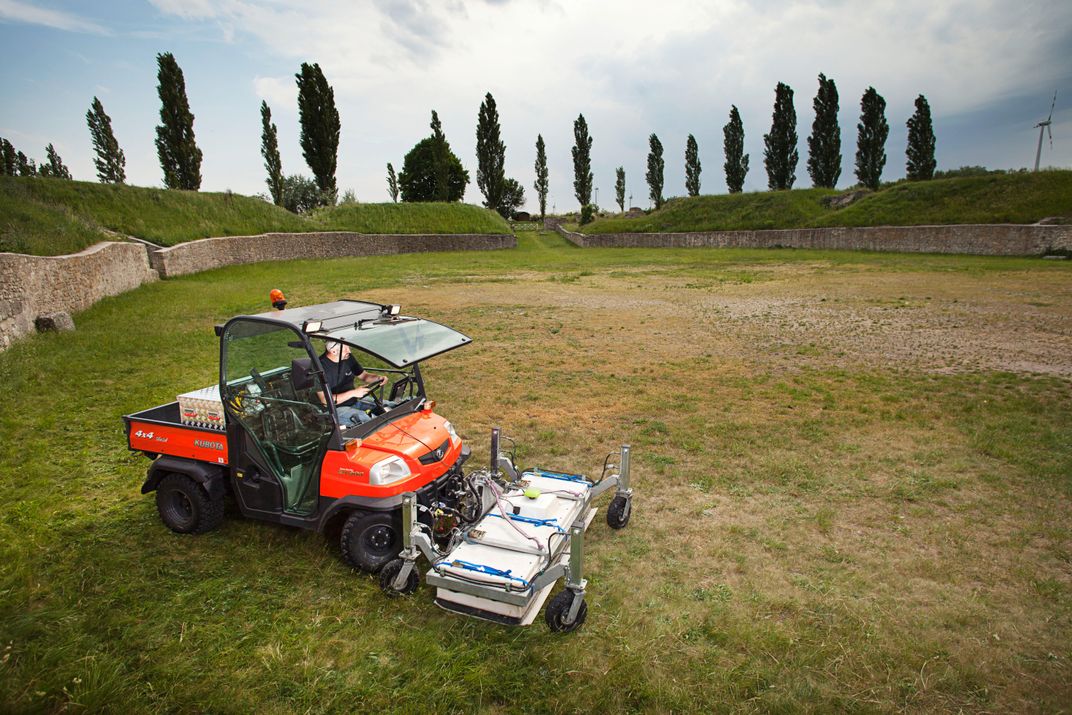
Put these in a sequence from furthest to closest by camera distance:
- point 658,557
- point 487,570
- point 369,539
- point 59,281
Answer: point 59,281, point 658,557, point 369,539, point 487,570

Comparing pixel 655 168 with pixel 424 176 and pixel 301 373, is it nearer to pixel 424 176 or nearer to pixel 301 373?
pixel 424 176

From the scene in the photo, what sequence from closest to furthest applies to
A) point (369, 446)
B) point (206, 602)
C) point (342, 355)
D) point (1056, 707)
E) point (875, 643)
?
point (1056, 707), point (875, 643), point (206, 602), point (369, 446), point (342, 355)

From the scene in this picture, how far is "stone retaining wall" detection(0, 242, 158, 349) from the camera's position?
14078 mm

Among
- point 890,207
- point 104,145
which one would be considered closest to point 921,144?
point 890,207

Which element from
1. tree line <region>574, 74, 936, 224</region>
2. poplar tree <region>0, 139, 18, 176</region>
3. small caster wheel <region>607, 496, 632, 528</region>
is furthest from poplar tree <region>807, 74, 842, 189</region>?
poplar tree <region>0, 139, 18, 176</region>

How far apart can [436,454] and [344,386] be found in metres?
1.22

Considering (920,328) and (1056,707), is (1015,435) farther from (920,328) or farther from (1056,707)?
(920,328)

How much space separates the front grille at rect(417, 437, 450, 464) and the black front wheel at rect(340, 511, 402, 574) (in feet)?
1.86

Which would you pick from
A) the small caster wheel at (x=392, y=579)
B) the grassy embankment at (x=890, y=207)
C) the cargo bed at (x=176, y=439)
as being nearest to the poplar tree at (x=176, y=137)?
the grassy embankment at (x=890, y=207)

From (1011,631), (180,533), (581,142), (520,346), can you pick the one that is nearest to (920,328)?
(520,346)

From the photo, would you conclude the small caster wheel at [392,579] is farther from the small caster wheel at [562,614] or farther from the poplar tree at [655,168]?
the poplar tree at [655,168]

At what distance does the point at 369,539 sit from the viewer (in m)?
5.16

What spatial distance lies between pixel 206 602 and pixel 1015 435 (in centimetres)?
1045

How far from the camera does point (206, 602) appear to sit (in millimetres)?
4820
